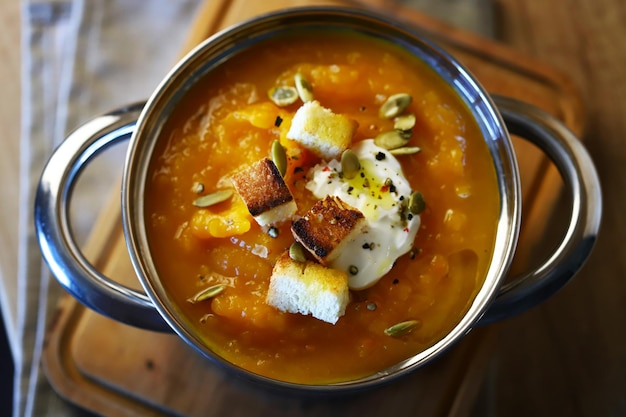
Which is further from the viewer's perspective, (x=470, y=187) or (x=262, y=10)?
(x=262, y=10)

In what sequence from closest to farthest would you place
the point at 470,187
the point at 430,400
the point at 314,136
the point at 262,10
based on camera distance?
the point at 314,136 → the point at 470,187 → the point at 430,400 → the point at 262,10

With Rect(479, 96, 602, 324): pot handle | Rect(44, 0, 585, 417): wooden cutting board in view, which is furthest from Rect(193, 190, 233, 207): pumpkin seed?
Rect(479, 96, 602, 324): pot handle

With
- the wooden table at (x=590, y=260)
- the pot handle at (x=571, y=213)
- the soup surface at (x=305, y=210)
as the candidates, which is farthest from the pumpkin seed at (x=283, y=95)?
the wooden table at (x=590, y=260)

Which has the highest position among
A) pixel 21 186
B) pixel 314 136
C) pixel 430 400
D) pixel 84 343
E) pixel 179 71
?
pixel 179 71

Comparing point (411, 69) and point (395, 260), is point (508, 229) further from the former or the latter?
point (411, 69)

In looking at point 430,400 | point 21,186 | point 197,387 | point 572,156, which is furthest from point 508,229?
point 21,186

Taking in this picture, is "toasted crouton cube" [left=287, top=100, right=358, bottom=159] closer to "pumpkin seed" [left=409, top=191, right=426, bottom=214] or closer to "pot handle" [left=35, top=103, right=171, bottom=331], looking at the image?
"pumpkin seed" [left=409, top=191, right=426, bottom=214]

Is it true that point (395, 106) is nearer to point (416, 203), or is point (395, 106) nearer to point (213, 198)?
point (416, 203)
